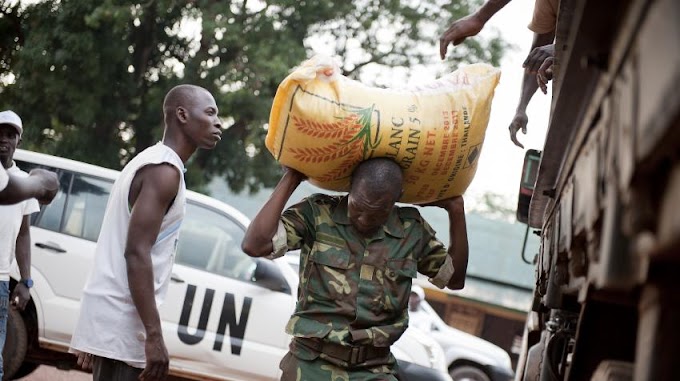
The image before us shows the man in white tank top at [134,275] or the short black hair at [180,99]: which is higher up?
the short black hair at [180,99]

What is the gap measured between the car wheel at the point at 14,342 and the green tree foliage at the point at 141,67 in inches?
337

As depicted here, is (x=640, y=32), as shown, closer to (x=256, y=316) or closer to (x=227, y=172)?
(x=256, y=316)

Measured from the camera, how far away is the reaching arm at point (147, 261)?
148 inches

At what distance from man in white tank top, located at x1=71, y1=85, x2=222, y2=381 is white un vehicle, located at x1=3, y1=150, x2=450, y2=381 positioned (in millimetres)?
3626

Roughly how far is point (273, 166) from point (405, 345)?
9.48m

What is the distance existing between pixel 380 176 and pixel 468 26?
1.07 meters

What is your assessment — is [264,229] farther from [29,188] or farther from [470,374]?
[470,374]

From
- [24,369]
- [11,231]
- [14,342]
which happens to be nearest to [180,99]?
[11,231]

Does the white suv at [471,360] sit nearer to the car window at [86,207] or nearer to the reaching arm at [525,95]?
the car window at [86,207]

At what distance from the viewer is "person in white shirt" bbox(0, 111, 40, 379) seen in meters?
5.10

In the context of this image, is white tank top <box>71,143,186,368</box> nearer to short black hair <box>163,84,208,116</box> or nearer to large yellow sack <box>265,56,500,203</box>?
short black hair <box>163,84,208,116</box>

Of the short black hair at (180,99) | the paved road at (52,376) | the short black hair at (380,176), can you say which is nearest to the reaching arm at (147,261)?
the short black hair at (180,99)

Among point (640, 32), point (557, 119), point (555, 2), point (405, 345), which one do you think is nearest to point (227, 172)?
point (405, 345)

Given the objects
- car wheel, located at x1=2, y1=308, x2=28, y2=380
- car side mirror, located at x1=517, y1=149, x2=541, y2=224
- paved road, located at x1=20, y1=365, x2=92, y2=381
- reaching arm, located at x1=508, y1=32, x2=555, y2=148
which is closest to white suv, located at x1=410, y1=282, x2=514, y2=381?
paved road, located at x1=20, y1=365, x2=92, y2=381
